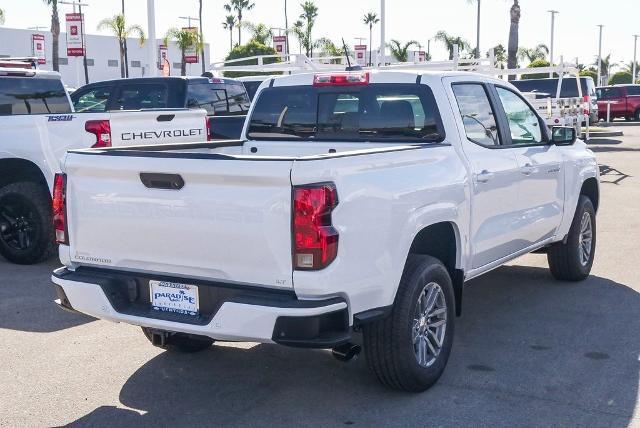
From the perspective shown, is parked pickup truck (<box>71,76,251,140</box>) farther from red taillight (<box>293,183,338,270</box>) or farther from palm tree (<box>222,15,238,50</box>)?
palm tree (<box>222,15,238,50</box>)

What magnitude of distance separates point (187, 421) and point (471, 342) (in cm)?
231

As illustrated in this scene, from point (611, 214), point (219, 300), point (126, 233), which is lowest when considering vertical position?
point (611, 214)

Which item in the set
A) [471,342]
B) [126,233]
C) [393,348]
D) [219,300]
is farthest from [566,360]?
[126,233]

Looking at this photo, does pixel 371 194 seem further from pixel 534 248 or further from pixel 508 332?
pixel 534 248

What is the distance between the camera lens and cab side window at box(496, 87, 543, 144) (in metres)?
6.84

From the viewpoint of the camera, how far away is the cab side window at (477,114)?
6125 millimetres

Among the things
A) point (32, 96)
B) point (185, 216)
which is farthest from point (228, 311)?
point (32, 96)

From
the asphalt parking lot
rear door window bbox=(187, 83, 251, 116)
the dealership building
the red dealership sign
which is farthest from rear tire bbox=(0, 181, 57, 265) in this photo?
the dealership building

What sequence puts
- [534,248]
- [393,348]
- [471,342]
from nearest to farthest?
1. [393,348]
2. [471,342]
3. [534,248]

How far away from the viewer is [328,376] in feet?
18.2

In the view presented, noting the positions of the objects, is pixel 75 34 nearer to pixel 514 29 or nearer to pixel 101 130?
pixel 514 29

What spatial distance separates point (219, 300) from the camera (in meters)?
4.58

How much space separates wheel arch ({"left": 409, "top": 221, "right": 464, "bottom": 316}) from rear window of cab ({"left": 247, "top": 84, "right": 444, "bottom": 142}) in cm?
→ 66

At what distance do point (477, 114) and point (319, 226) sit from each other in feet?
8.07
